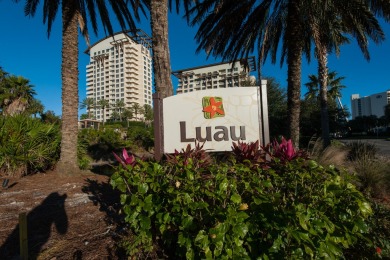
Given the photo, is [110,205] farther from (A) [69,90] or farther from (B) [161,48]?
(A) [69,90]

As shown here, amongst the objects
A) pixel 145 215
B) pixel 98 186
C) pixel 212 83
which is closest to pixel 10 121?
pixel 98 186

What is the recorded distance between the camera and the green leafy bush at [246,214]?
1475 millimetres

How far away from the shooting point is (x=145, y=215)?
6.49 feet

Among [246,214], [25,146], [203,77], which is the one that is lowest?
[246,214]

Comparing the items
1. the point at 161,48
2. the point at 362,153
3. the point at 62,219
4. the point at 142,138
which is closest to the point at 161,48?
the point at 161,48

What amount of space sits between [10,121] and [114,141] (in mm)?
10593

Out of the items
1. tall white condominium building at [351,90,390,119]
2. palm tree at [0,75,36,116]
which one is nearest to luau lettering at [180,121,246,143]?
palm tree at [0,75,36,116]

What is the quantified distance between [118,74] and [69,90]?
405ft

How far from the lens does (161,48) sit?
5570 mm

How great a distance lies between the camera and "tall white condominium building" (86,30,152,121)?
120 m

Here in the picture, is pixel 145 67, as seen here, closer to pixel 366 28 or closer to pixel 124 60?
pixel 124 60

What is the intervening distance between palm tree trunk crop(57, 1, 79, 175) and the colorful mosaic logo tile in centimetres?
421

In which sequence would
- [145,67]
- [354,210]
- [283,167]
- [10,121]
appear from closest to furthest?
1. [354,210]
2. [283,167]
3. [10,121]
4. [145,67]

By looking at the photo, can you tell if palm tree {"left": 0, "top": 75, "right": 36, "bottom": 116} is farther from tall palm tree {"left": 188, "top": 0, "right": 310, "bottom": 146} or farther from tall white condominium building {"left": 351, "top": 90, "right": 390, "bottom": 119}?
tall white condominium building {"left": 351, "top": 90, "right": 390, "bottom": 119}
